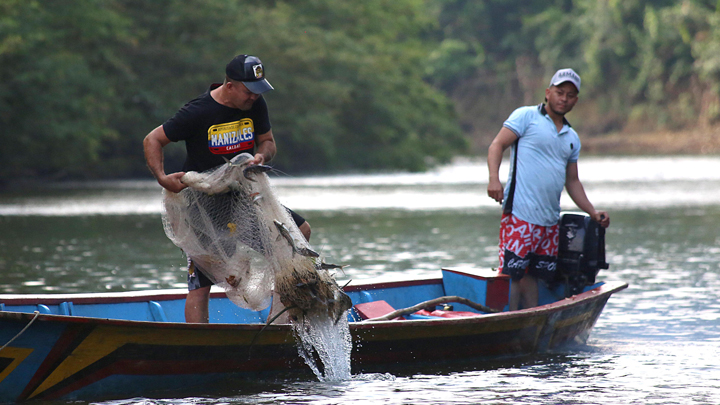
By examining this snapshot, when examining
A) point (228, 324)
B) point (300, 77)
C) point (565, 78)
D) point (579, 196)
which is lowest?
point (228, 324)

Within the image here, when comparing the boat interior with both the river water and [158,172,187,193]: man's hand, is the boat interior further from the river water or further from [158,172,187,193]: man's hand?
[158,172,187,193]: man's hand

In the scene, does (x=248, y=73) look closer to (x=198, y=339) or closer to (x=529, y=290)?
(x=198, y=339)

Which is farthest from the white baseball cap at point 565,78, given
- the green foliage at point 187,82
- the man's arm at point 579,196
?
the green foliage at point 187,82

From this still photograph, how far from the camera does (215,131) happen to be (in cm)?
629

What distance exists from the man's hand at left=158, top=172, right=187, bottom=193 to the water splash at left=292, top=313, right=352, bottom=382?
3.56 feet

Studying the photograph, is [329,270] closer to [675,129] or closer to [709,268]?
[709,268]

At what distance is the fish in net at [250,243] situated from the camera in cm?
639

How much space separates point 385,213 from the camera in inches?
827

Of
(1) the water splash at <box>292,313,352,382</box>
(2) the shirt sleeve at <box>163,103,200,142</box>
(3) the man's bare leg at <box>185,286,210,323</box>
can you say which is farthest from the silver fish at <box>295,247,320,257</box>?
(2) the shirt sleeve at <box>163,103,200,142</box>

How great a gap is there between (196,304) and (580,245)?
9.75 ft

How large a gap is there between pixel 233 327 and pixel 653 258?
334 inches

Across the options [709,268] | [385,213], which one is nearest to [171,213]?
[709,268]

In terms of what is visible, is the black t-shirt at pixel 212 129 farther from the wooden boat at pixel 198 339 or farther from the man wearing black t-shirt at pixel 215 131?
the wooden boat at pixel 198 339

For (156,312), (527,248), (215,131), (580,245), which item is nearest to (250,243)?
(215,131)
